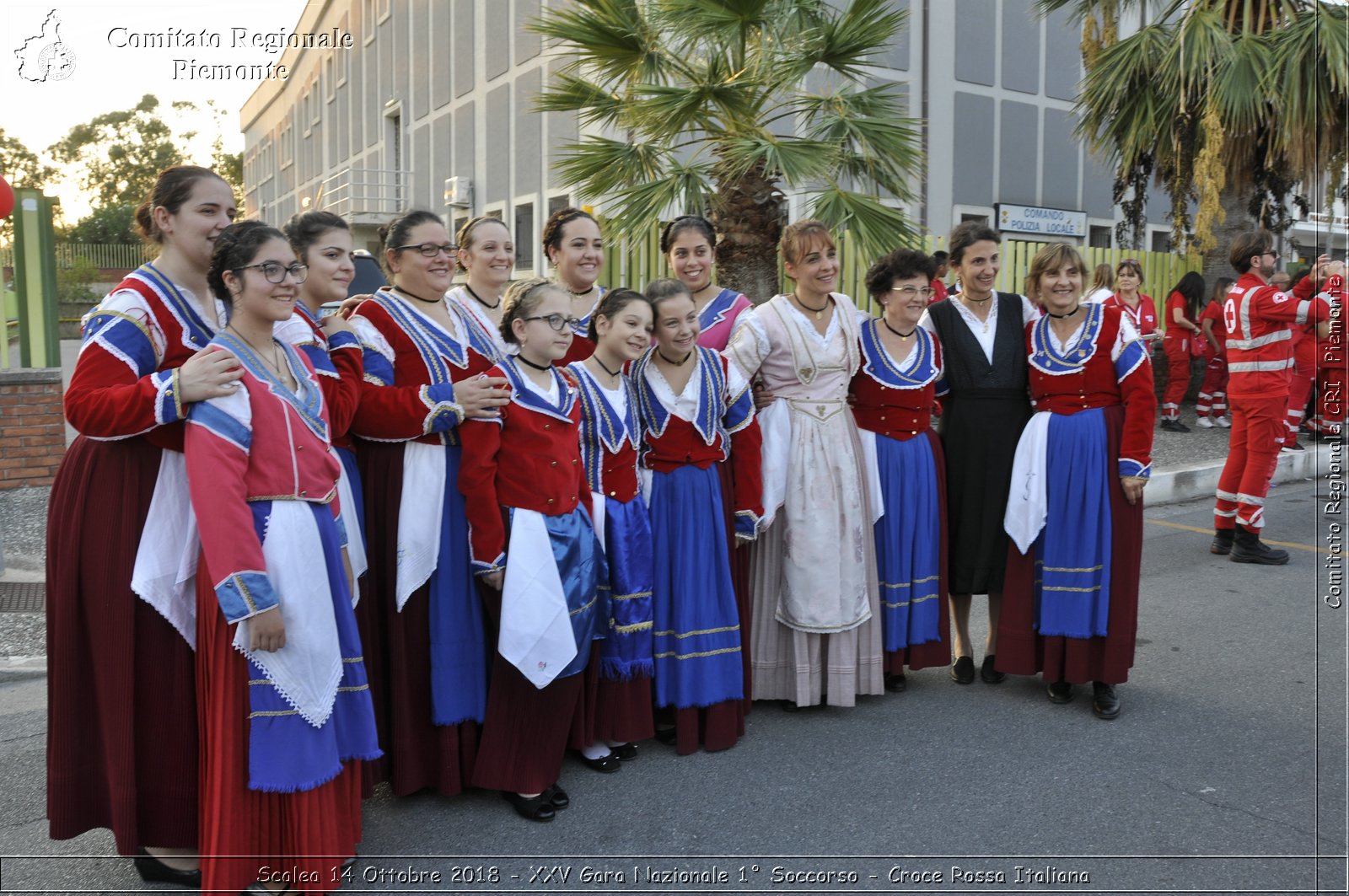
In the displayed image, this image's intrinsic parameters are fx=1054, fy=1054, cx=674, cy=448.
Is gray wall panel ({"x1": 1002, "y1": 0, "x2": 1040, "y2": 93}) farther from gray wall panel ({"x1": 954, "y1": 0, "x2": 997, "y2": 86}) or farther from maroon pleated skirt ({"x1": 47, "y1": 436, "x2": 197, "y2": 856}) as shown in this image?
maroon pleated skirt ({"x1": 47, "y1": 436, "x2": 197, "y2": 856})

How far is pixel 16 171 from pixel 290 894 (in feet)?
94.1

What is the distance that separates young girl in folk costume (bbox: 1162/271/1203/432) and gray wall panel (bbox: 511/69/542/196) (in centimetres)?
1002

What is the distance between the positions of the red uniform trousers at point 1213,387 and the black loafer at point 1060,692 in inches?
366

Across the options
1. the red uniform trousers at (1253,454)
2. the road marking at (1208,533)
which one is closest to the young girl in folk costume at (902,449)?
the red uniform trousers at (1253,454)

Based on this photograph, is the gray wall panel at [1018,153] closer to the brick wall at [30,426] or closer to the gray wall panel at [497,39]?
the gray wall panel at [497,39]

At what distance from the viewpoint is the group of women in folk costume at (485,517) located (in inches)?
107

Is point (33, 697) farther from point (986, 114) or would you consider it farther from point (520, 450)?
point (986, 114)

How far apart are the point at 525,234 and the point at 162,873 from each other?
1606cm

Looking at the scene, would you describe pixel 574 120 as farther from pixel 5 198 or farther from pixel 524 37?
pixel 5 198

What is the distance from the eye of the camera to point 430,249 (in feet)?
11.4

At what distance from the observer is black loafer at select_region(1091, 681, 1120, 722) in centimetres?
424

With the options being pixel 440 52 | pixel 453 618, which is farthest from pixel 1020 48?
pixel 453 618

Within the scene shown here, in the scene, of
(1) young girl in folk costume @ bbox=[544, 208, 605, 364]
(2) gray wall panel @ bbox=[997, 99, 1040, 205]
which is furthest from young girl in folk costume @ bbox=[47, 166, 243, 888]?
(2) gray wall panel @ bbox=[997, 99, 1040, 205]

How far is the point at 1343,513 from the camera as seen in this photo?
8.62 m
